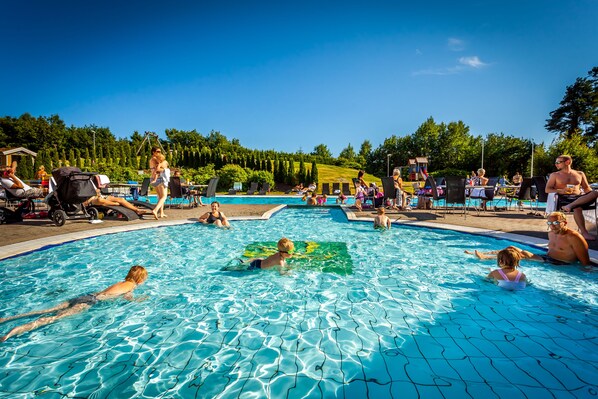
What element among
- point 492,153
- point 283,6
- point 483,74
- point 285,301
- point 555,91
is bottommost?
point 285,301

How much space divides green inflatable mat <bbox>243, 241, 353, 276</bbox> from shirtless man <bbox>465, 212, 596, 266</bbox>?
2514mm

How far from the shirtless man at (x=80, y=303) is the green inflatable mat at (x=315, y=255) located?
1.94 m

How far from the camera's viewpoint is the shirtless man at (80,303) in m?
2.65

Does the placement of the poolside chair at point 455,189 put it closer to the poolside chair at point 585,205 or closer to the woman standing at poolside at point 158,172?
the poolside chair at point 585,205

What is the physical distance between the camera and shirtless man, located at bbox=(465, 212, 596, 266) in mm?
4074

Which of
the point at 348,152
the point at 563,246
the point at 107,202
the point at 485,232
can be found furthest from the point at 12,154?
the point at 348,152

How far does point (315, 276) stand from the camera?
4254 millimetres

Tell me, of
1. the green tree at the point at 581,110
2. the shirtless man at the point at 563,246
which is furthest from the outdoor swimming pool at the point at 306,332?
the green tree at the point at 581,110

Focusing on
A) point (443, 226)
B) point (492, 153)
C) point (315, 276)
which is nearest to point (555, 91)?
point (492, 153)

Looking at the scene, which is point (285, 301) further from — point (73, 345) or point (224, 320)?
point (73, 345)

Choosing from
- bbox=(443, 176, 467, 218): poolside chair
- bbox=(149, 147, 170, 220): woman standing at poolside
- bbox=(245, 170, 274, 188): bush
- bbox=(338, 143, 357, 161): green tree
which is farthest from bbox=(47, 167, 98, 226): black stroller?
bbox=(338, 143, 357, 161): green tree

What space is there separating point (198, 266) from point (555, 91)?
54.4 m

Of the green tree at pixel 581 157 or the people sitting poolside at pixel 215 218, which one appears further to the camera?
the green tree at pixel 581 157

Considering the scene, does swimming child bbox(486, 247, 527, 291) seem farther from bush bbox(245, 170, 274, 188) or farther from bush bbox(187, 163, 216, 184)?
bush bbox(187, 163, 216, 184)
